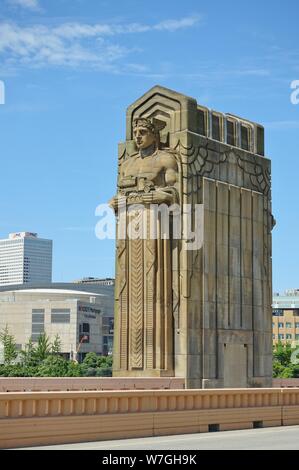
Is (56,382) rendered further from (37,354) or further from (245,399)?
(37,354)

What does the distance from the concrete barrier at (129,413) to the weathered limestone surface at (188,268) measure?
440 inches

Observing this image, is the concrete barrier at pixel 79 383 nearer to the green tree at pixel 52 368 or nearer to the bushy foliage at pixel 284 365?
the green tree at pixel 52 368

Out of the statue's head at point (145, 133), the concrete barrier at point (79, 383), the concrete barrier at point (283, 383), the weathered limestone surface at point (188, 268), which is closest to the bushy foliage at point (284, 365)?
the concrete barrier at point (283, 383)

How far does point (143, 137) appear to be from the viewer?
4231 cm

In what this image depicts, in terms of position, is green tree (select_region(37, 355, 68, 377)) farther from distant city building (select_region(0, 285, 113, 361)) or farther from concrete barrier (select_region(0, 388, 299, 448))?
concrete barrier (select_region(0, 388, 299, 448))

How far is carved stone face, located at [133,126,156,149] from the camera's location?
1666 inches

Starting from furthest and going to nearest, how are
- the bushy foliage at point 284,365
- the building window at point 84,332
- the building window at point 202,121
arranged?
the building window at point 84,332 < the bushy foliage at point 284,365 < the building window at point 202,121

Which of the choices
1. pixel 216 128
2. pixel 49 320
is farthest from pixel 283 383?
pixel 49 320

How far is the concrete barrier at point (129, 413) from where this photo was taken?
20.9m

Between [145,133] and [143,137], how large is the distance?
22 cm

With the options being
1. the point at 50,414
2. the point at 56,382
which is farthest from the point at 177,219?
the point at 50,414

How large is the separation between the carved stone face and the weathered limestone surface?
56 millimetres

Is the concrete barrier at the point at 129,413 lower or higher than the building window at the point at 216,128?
lower

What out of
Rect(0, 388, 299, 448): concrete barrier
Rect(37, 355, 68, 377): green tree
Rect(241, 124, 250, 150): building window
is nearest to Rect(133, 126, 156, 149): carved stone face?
Rect(241, 124, 250, 150): building window
